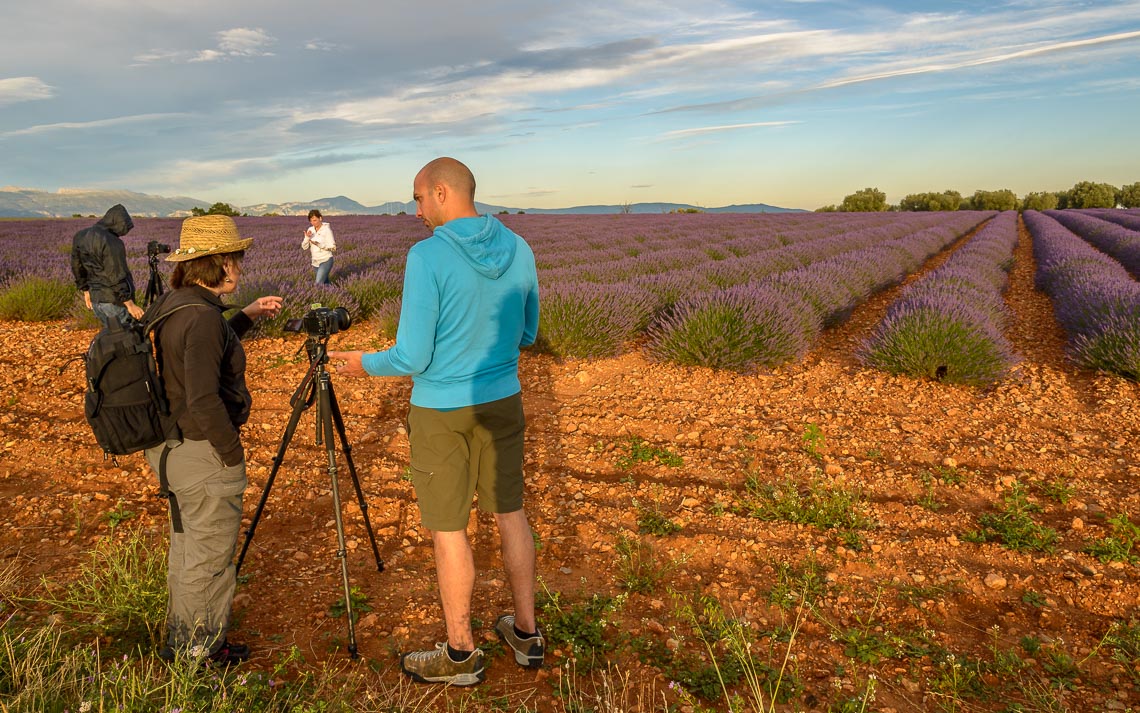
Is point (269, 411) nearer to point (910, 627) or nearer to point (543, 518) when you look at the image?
point (543, 518)

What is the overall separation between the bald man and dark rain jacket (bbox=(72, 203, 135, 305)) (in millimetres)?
4125

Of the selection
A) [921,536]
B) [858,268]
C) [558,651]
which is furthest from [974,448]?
[858,268]

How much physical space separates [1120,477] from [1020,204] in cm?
8310

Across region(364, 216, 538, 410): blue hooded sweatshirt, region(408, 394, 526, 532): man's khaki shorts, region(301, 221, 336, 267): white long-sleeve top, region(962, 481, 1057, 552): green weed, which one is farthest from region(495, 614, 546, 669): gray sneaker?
region(301, 221, 336, 267): white long-sleeve top

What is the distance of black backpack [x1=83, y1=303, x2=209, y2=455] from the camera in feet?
6.99

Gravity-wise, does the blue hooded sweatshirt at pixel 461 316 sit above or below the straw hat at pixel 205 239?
below

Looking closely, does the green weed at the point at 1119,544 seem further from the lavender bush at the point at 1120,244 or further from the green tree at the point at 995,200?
the green tree at the point at 995,200

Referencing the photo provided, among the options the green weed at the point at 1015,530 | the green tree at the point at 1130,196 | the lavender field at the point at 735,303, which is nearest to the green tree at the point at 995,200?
the green tree at the point at 1130,196

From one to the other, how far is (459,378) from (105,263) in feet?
15.0

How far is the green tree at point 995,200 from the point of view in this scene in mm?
69312

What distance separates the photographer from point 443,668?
233 cm

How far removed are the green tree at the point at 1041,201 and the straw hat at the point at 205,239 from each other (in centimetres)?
8578

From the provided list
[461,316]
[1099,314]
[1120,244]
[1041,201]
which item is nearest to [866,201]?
[1041,201]

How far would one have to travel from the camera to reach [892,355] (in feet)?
20.0
